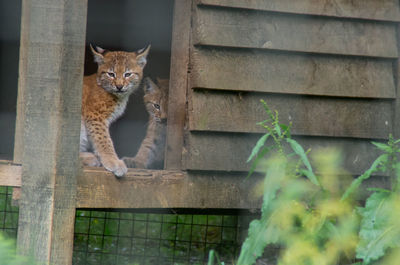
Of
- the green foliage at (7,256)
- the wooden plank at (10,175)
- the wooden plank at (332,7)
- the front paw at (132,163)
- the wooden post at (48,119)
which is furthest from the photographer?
the front paw at (132,163)

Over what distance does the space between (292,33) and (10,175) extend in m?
1.44

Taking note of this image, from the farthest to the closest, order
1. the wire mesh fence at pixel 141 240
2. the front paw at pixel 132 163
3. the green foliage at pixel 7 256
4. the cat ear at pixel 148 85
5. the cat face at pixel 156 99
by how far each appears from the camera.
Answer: the wire mesh fence at pixel 141 240 < the cat ear at pixel 148 85 < the cat face at pixel 156 99 < the front paw at pixel 132 163 < the green foliage at pixel 7 256

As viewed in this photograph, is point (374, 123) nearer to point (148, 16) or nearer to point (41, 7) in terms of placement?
point (41, 7)

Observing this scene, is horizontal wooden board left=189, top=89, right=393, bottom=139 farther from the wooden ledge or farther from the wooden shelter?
the wooden ledge

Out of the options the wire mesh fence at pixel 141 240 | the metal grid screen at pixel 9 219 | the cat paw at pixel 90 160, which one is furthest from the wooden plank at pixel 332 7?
the metal grid screen at pixel 9 219

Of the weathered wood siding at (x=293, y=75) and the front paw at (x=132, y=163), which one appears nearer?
the weathered wood siding at (x=293, y=75)

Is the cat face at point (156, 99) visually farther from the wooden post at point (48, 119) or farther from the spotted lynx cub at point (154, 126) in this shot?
the wooden post at point (48, 119)

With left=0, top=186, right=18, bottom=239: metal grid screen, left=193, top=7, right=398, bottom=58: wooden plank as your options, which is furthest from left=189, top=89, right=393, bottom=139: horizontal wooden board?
left=0, top=186, right=18, bottom=239: metal grid screen

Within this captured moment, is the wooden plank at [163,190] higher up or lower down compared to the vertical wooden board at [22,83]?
lower down

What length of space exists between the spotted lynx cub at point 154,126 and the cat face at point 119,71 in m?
0.11

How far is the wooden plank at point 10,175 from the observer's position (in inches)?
→ 103

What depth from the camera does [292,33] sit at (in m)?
2.95

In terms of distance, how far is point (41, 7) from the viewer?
98.6 inches

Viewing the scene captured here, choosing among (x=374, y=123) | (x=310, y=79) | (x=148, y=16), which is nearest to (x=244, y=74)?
(x=310, y=79)
